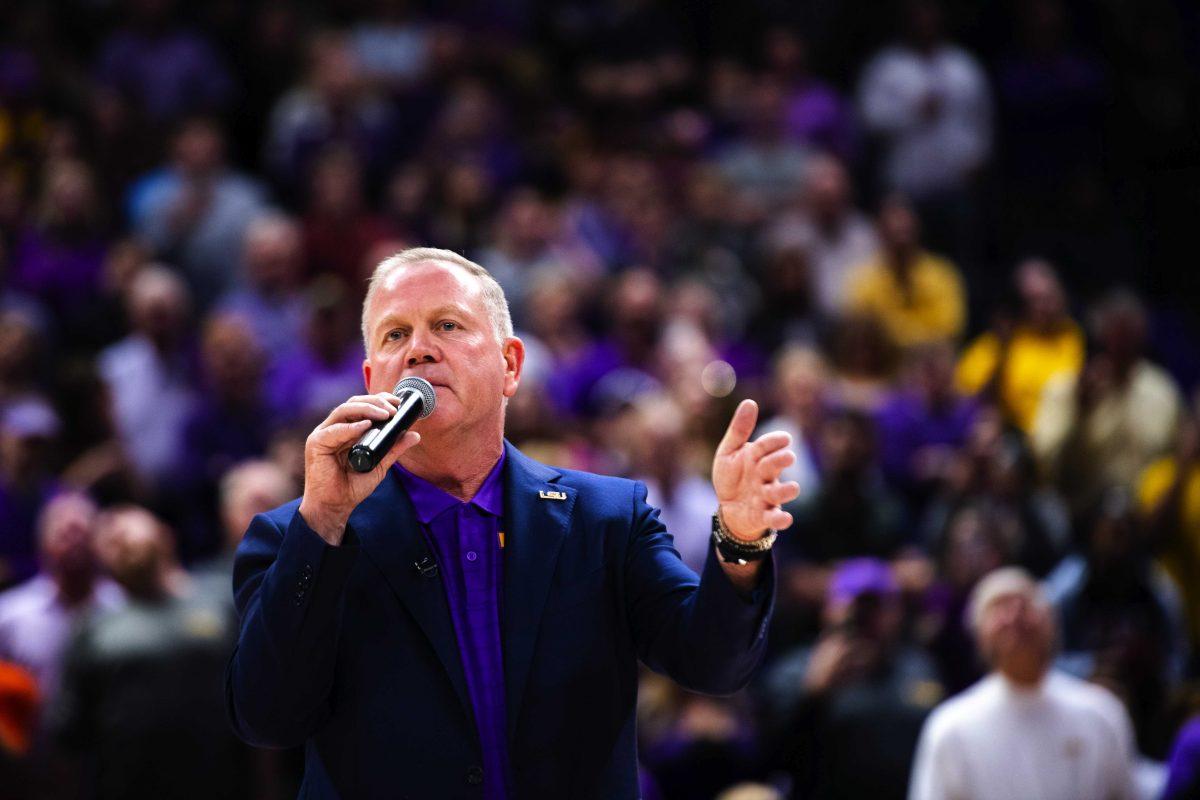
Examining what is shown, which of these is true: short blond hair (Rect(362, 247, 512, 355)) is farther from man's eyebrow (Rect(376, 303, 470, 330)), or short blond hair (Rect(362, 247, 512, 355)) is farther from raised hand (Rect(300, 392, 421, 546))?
raised hand (Rect(300, 392, 421, 546))

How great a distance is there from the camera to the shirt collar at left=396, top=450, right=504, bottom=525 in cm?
299

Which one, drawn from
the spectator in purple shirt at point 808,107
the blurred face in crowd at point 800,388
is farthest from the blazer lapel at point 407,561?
the spectator in purple shirt at point 808,107

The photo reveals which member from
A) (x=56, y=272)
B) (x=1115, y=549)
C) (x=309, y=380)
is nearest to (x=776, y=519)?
(x=1115, y=549)

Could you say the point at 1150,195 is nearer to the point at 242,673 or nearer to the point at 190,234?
the point at 190,234

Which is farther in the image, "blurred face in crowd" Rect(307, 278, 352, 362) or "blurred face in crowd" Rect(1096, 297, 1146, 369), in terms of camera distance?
"blurred face in crowd" Rect(1096, 297, 1146, 369)

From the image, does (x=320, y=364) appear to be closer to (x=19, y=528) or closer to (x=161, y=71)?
(x=19, y=528)

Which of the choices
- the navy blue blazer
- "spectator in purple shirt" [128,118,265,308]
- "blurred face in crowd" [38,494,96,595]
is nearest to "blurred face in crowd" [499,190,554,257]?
"spectator in purple shirt" [128,118,265,308]

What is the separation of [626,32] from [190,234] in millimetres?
3598

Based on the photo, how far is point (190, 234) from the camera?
953 cm

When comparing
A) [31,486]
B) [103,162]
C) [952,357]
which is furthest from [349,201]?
[952,357]

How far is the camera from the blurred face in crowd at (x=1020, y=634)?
6445mm

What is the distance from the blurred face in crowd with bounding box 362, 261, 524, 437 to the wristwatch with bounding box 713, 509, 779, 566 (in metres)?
0.50

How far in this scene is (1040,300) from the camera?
952 cm

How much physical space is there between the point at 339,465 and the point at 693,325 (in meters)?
6.67
